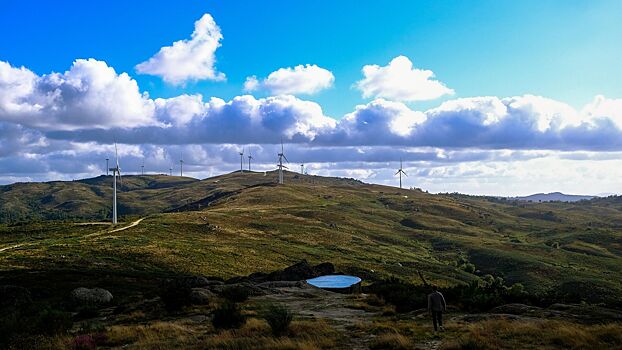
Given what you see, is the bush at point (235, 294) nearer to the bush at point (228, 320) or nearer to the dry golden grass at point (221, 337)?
the dry golden grass at point (221, 337)

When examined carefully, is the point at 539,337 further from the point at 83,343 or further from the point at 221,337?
the point at 83,343

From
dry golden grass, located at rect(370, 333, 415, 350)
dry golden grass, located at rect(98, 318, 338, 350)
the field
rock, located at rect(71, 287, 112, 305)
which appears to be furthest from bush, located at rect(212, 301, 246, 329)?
rock, located at rect(71, 287, 112, 305)

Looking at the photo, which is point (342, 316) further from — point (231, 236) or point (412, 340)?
point (231, 236)

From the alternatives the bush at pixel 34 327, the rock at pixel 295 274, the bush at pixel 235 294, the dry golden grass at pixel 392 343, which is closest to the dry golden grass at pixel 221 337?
the dry golden grass at pixel 392 343

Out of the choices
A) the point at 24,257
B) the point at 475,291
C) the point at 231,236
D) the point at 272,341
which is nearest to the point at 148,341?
the point at 272,341

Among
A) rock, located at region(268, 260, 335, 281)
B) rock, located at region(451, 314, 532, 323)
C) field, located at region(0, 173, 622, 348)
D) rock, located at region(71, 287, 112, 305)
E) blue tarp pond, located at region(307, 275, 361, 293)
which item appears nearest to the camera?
rock, located at region(451, 314, 532, 323)

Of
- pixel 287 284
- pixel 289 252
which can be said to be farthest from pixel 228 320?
pixel 289 252

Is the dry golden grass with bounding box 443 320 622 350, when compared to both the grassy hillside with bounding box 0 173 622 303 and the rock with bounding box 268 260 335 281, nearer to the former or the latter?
the grassy hillside with bounding box 0 173 622 303
